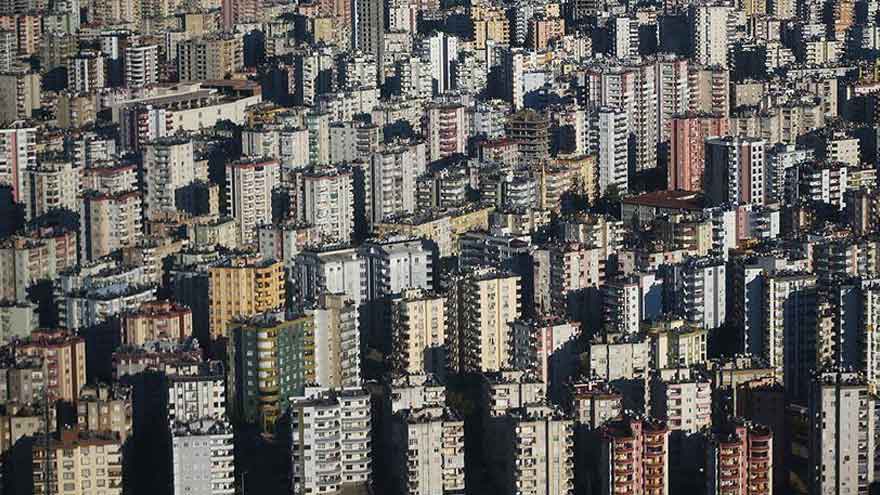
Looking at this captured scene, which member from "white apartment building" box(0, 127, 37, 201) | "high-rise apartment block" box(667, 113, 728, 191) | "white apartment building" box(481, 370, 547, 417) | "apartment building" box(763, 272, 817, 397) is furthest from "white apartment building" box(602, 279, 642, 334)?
"white apartment building" box(0, 127, 37, 201)

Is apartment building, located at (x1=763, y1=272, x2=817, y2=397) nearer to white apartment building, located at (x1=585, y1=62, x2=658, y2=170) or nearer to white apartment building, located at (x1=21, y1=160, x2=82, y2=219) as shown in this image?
white apartment building, located at (x1=21, y1=160, x2=82, y2=219)

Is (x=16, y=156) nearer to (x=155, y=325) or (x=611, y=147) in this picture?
(x=611, y=147)

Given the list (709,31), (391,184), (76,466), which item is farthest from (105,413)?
(709,31)

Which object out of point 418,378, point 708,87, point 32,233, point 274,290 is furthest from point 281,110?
point 418,378

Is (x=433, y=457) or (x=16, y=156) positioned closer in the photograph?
(x=433, y=457)

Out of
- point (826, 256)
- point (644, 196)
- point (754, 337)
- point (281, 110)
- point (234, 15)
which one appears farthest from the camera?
point (234, 15)

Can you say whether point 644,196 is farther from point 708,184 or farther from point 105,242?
point 105,242
